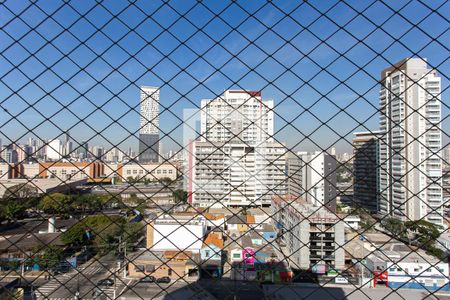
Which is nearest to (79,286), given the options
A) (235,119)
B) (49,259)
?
(49,259)

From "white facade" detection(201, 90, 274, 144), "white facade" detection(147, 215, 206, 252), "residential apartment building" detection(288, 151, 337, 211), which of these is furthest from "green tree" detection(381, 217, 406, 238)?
"white facade" detection(147, 215, 206, 252)

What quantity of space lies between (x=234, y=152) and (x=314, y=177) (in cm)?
253

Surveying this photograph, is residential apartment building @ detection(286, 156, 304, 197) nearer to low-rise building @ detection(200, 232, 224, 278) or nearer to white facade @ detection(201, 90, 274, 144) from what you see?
white facade @ detection(201, 90, 274, 144)

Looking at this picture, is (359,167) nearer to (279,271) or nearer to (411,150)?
(411,150)

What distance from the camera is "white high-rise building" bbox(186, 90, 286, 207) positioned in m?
1.04

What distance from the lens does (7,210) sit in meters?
7.31

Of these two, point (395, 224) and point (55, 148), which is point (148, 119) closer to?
point (55, 148)

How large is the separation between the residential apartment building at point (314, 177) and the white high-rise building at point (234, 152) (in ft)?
0.30

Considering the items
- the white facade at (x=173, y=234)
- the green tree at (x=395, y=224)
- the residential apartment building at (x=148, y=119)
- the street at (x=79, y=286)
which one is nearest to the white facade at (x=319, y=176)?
the residential apartment building at (x=148, y=119)

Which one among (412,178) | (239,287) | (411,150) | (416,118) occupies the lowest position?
(239,287)

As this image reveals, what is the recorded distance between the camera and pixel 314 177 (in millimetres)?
9289

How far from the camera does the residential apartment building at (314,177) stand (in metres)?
0.97

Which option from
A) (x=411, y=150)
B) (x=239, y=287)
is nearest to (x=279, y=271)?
(x=239, y=287)

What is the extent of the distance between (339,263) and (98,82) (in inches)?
198
